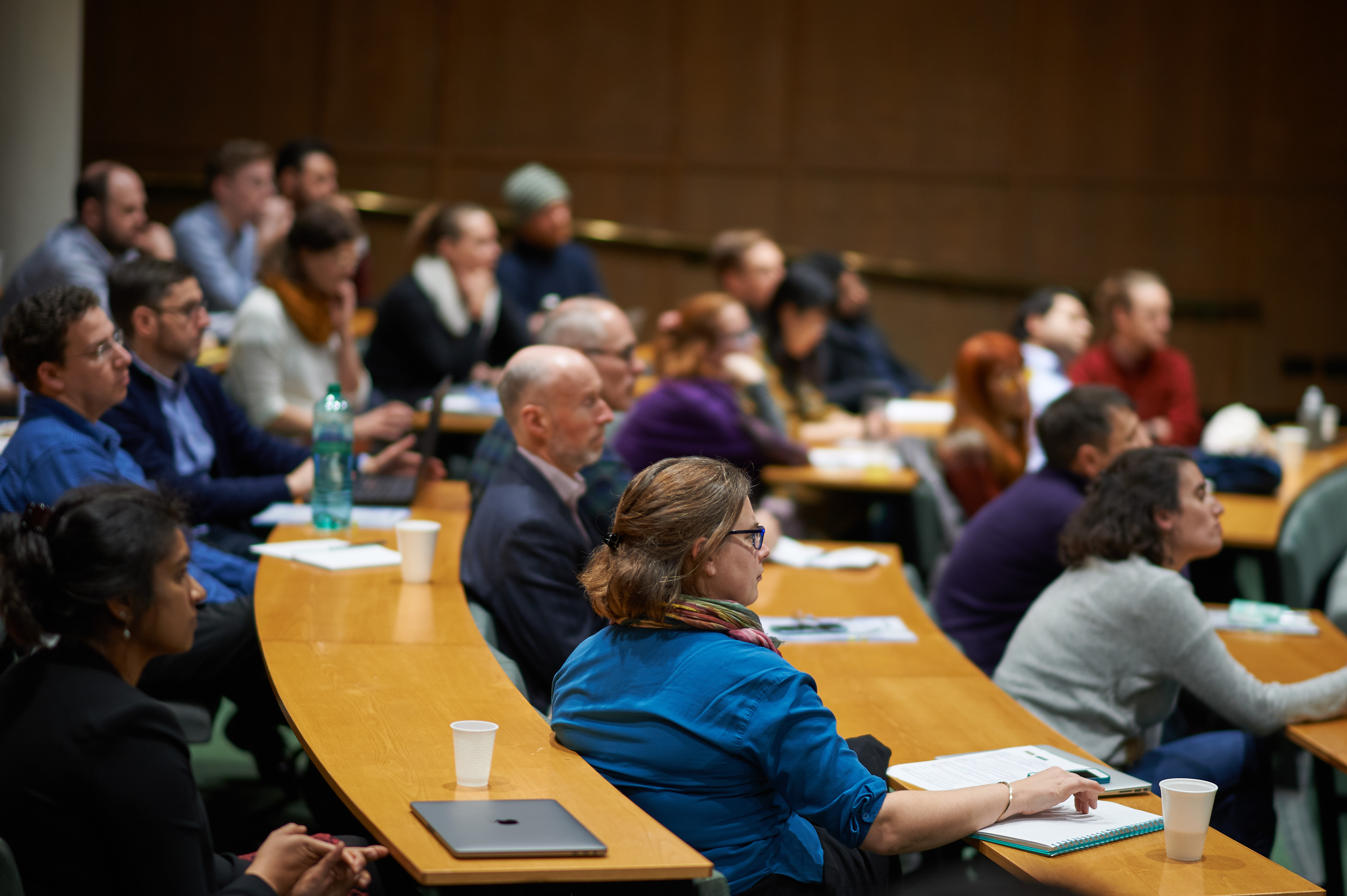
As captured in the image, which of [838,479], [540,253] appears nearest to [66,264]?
[540,253]

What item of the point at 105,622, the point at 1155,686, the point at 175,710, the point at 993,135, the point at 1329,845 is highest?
the point at 993,135

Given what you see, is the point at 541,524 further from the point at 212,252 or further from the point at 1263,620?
the point at 212,252

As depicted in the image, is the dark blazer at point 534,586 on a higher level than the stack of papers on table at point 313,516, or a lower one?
higher

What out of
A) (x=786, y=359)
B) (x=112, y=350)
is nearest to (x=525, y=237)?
(x=786, y=359)

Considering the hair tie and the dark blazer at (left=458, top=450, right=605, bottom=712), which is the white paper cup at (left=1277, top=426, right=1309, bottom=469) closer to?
the dark blazer at (left=458, top=450, right=605, bottom=712)

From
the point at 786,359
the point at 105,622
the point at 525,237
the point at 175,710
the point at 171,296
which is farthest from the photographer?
the point at 525,237

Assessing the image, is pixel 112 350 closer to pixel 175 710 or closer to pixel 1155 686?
pixel 175 710

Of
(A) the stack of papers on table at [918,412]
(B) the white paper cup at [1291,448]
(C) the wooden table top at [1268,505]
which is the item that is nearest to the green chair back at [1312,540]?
(C) the wooden table top at [1268,505]

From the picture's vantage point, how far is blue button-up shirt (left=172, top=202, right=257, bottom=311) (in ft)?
21.0

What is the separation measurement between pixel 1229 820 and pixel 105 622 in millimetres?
2187

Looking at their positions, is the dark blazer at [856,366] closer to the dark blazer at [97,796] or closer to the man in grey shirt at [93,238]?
the man in grey shirt at [93,238]

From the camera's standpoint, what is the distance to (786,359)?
6.19m

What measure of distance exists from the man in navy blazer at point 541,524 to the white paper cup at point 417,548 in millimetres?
79

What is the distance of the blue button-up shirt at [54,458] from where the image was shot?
2816mm
